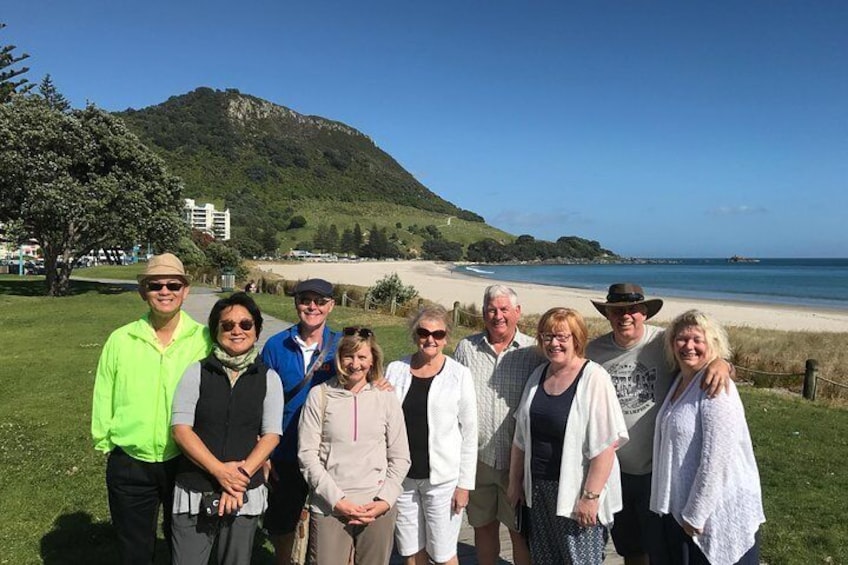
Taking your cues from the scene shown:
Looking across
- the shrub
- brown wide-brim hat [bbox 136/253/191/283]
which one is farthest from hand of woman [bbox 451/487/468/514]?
the shrub

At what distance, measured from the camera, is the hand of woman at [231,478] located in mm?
2523

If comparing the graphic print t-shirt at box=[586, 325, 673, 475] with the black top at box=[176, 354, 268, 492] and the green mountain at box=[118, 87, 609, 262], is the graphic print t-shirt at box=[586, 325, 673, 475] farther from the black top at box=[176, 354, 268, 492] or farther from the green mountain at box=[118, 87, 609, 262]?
the green mountain at box=[118, 87, 609, 262]

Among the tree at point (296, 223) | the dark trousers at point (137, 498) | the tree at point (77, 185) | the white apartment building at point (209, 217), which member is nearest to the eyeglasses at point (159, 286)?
the dark trousers at point (137, 498)

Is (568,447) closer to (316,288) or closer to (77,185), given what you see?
(316,288)

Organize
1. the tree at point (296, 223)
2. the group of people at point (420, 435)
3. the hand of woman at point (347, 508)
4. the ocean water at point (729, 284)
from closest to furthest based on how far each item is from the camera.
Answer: the group of people at point (420, 435) → the hand of woman at point (347, 508) → the ocean water at point (729, 284) → the tree at point (296, 223)

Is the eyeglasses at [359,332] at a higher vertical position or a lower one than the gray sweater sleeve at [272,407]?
higher

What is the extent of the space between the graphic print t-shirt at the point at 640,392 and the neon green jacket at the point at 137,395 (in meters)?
2.21

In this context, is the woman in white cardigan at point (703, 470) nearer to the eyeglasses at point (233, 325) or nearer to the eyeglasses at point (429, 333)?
the eyeglasses at point (429, 333)

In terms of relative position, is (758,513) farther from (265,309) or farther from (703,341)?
(265,309)

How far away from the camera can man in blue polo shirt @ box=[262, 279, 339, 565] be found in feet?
10.2

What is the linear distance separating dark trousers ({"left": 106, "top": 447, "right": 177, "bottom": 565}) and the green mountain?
10135 cm

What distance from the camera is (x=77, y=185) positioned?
21391 mm

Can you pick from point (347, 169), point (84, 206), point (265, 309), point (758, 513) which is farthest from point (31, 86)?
point (347, 169)

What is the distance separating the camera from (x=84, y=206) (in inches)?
837
